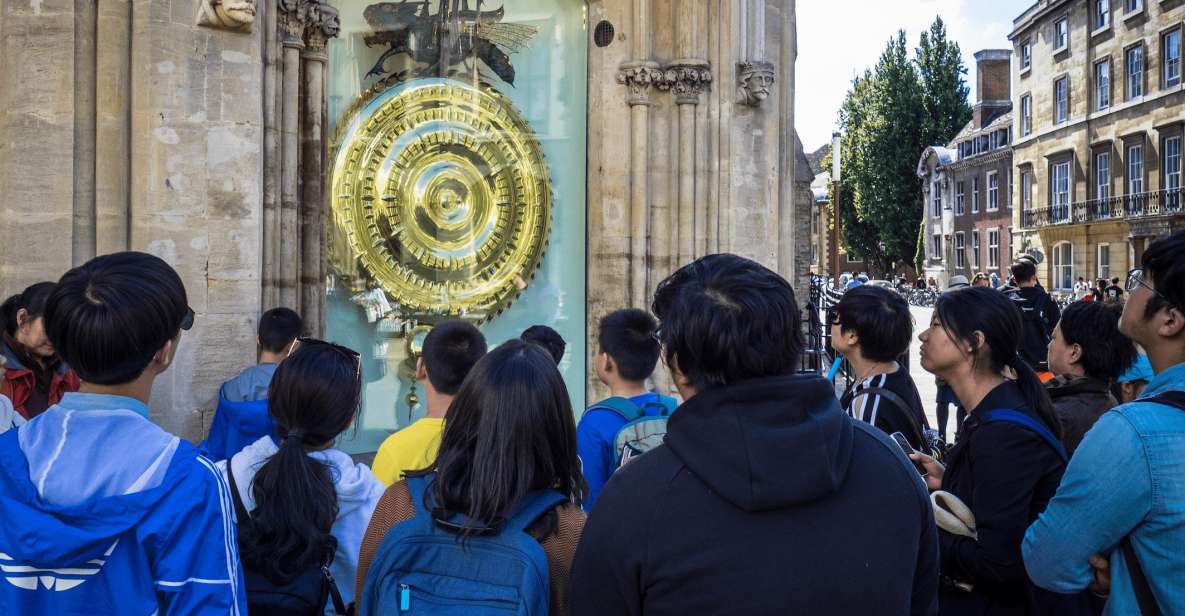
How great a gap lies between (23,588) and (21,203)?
3.75 meters

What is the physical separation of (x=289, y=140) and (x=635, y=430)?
3.42 m

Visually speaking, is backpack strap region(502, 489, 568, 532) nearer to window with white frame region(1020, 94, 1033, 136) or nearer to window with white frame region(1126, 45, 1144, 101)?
window with white frame region(1126, 45, 1144, 101)

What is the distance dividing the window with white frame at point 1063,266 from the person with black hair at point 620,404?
140 feet

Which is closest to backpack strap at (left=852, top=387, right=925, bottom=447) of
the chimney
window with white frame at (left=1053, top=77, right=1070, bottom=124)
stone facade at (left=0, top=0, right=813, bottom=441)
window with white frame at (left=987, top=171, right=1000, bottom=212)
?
stone facade at (left=0, top=0, right=813, bottom=441)

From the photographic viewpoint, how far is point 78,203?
5.26m

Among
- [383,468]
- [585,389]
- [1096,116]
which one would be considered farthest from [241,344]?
[1096,116]

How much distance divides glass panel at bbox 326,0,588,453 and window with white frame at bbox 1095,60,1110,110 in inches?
1442

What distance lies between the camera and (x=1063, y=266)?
43.3 meters

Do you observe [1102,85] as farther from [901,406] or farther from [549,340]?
[901,406]

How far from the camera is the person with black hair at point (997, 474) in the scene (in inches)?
107

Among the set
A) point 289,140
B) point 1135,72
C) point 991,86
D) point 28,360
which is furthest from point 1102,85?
point 28,360

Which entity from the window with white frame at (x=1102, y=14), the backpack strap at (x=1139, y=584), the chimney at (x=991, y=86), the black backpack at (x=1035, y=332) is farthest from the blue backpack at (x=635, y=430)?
the chimney at (x=991, y=86)

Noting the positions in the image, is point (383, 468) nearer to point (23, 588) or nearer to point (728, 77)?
point (23, 588)

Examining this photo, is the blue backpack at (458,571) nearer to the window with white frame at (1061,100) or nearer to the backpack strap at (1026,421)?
the backpack strap at (1026,421)
